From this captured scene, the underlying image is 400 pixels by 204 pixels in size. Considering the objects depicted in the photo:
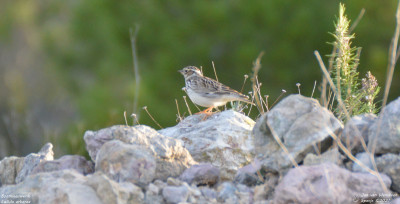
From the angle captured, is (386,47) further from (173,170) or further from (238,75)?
(173,170)

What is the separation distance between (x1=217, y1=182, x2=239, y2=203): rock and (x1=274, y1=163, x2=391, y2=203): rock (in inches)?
16.0

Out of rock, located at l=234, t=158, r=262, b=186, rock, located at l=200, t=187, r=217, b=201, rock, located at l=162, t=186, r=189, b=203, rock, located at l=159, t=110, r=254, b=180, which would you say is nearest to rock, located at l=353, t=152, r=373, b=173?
rock, located at l=234, t=158, r=262, b=186

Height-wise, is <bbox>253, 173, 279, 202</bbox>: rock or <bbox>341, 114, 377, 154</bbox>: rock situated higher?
<bbox>341, 114, 377, 154</bbox>: rock

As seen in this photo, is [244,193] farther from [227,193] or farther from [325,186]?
[325,186]

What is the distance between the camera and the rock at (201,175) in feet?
13.6

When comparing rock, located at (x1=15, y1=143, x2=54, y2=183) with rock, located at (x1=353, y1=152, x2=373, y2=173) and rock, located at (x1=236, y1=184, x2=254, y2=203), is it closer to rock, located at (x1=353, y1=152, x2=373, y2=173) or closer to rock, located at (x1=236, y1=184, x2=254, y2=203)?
rock, located at (x1=236, y1=184, x2=254, y2=203)

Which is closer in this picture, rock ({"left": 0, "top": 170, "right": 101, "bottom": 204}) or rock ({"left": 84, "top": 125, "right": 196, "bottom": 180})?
rock ({"left": 0, "top": 170, "right": 101, "bottom": 204})

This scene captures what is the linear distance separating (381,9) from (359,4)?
61cm

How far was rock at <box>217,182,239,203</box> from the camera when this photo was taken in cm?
389

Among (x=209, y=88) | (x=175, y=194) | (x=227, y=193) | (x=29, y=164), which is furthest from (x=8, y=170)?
(x=209, y=88)

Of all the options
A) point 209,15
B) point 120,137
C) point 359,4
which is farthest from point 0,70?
point 120,137

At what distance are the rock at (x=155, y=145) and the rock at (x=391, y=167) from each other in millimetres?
1396

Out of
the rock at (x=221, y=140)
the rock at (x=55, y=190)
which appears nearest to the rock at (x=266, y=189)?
the rock at (x=221, y=140)

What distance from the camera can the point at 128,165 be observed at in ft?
13.0
